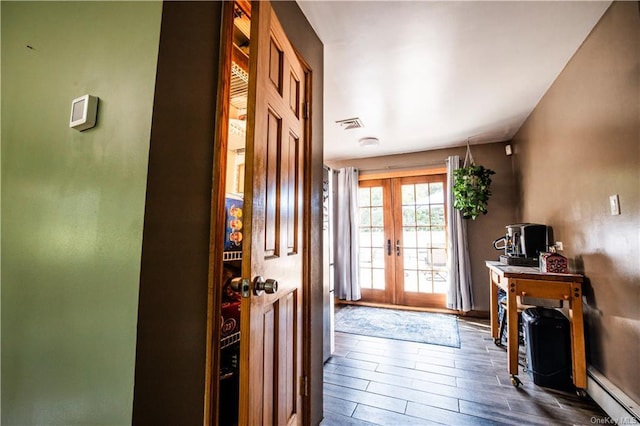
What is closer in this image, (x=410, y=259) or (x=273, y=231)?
(x=273, y=231)

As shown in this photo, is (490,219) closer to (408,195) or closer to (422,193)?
(422,193)

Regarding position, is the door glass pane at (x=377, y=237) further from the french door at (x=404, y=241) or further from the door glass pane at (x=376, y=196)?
the door glass pane at (x=376, y=196)

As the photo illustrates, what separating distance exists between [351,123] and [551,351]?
277 centimetres

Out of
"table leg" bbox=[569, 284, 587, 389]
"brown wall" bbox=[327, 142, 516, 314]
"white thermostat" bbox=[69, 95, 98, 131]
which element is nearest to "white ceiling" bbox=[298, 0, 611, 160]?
"brown wall" bbox=[327, 142, 516, 314]

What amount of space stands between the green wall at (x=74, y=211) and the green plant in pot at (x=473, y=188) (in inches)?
143

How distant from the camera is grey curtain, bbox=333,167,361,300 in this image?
14.3ft

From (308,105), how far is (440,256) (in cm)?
344

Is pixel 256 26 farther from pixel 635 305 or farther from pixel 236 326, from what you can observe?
pixel 635 305

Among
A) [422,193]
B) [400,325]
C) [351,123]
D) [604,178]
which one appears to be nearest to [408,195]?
[422,193]

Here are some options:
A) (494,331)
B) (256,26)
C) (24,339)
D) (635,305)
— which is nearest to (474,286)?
(494,331)

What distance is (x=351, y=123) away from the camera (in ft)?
10.8

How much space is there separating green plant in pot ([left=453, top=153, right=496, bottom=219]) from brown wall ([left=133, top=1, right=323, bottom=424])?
3.43 meters

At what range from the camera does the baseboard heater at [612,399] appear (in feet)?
4.88

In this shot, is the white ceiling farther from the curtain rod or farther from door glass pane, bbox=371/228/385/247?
door glass pane, bbox=371/228/385/247
